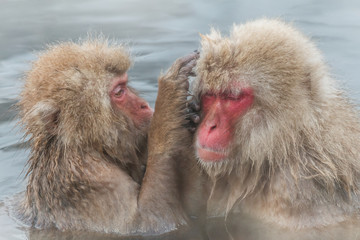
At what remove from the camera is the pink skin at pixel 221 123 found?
518cm

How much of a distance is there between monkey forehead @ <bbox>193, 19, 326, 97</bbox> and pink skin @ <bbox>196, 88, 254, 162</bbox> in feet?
0.40

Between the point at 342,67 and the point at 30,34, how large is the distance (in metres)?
4.99

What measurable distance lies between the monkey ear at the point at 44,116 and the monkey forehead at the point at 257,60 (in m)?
1.24

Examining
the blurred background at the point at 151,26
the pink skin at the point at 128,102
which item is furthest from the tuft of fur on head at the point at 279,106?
the blurred background at the point at 151,26

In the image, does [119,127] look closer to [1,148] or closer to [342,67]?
[1,148]

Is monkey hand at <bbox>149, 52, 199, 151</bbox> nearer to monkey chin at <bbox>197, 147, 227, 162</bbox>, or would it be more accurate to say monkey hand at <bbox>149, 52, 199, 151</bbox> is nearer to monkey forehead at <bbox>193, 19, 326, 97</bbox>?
monkey forehead at <bbox>193, 19, 326, 97</bbox>

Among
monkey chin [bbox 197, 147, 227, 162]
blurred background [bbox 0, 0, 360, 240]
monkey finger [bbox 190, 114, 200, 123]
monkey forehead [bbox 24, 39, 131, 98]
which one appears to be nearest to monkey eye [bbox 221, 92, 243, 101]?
monkey finger [bbox 190, 114, 200, 123]

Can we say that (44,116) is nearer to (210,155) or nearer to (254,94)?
(210,155)

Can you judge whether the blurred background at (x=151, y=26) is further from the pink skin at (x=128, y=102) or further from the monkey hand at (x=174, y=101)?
the monkey hand at (x=174, y=101)

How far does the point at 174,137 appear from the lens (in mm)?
5625

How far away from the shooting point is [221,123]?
520cm

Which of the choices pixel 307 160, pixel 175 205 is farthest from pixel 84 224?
pixel 307 160

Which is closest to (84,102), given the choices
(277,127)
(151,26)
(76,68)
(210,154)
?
(76,68)

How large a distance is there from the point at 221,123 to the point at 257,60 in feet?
1.79
